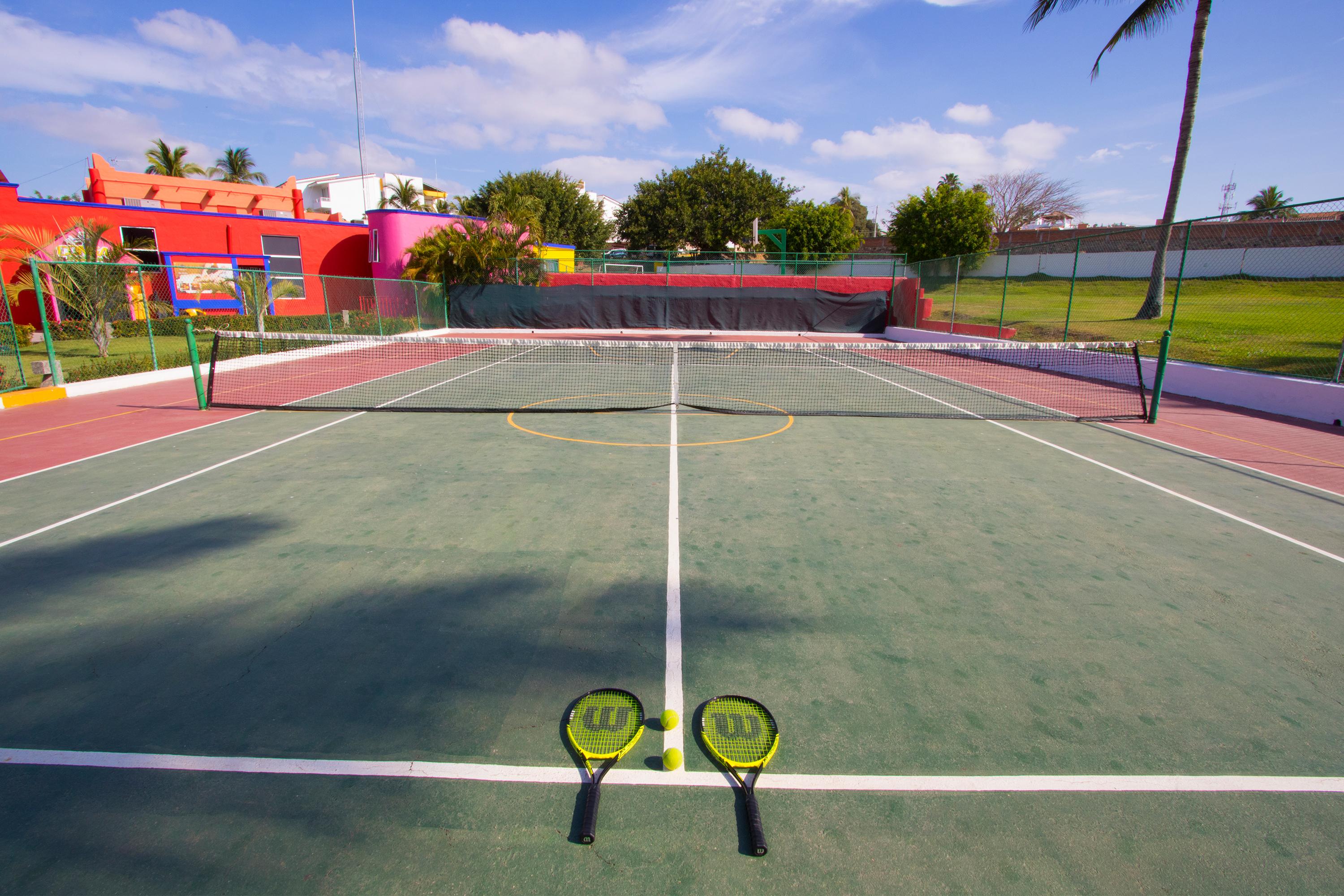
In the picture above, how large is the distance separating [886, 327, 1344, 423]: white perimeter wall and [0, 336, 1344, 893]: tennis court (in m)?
5.41

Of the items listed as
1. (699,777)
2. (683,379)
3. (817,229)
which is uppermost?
(817,229)

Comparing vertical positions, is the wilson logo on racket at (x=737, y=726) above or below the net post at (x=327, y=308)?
below

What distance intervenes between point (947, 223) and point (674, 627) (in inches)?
1982

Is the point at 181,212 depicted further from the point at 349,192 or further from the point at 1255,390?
the point at 349,192

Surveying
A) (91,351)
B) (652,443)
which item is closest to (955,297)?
(652,443)

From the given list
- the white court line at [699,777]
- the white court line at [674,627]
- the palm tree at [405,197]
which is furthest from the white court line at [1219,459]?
the palm tree at [405,197]

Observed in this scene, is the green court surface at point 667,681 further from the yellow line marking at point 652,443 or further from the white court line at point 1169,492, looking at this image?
the yellow line marking at point 652,443

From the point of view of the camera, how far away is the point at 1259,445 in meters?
9.89

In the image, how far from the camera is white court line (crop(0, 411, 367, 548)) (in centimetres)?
597

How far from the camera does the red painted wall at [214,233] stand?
24547 millimetres

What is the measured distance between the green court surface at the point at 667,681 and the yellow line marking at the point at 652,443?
198 cm

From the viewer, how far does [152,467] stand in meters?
8.12

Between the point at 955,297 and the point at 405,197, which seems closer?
the point at 955,297

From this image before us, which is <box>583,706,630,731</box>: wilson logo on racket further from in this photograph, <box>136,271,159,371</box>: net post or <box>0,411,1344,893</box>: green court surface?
<box>136,271,159,371</box>: net post
